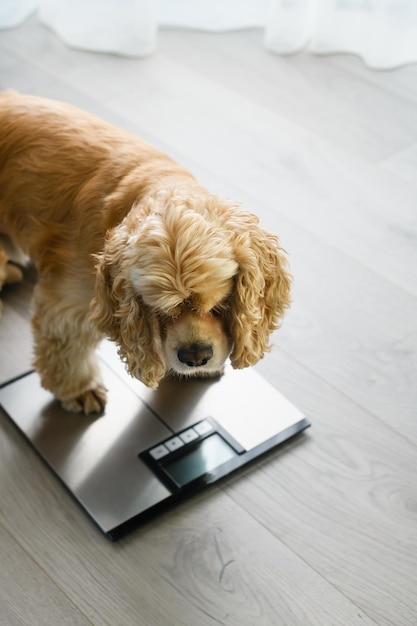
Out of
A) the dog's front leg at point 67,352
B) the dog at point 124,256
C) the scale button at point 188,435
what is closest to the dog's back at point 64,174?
the dog at point 124,256

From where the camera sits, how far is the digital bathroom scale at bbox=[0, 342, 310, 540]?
5.46ft

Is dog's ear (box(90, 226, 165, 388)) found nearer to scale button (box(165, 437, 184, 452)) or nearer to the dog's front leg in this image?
the dog's front leg

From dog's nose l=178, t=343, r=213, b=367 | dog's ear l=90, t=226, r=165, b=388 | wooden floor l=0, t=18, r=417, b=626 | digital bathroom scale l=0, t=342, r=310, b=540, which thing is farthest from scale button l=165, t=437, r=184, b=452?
dog's nose l=178, t=343, r=213, b=367

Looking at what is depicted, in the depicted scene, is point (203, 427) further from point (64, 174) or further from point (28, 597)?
point (64, 174)

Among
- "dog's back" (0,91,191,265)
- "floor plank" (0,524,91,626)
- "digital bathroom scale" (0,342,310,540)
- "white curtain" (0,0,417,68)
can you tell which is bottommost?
"floor plank" (0,524,91,626)

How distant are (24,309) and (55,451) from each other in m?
0.46

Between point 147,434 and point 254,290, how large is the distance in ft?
1.83

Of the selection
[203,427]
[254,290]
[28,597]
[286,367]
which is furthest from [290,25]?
[28,597]

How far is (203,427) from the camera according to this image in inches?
69.9

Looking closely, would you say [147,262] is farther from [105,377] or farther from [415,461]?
[415,461]

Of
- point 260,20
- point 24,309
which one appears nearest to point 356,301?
point 24,309

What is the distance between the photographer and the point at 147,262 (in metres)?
1.26

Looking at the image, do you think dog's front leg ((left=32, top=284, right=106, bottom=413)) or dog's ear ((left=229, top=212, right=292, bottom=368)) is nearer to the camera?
dog's ear ((left=229, top=212, right=292, bottom=368))

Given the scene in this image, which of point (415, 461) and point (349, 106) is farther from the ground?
point (349, 106)
